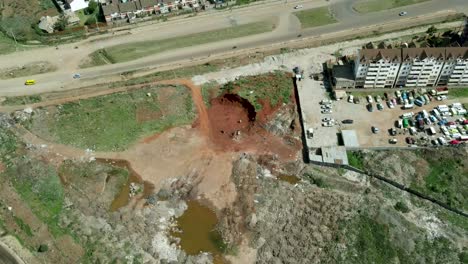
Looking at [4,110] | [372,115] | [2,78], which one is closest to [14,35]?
[2,78]

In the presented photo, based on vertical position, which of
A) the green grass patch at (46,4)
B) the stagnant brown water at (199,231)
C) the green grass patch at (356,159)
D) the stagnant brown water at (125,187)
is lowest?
the stagnant brown water at (199,231)

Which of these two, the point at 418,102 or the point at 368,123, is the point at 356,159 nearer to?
the point at 368,123

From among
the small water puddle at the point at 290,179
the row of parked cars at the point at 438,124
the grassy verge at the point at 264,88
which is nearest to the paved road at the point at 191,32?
the grassy verge at the point at 264,88

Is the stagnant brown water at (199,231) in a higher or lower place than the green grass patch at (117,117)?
lower

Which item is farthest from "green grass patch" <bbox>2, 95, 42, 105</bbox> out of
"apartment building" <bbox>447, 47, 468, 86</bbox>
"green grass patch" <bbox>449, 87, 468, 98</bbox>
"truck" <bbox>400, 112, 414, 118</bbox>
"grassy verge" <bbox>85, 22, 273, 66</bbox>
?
"green grass patch" <bbox>449, 87, 468, 98</bbox>

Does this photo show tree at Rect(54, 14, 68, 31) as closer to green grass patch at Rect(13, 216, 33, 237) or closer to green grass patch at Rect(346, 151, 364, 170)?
green grass patch at Rect(13, 216, 33, 237)

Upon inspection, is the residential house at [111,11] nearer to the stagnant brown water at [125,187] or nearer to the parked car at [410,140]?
the stagnant brown water at [125,187]

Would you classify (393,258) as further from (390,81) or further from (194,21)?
(194,21)

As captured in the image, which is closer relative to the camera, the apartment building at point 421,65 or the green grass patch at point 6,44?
the apartment building at point 421,65
